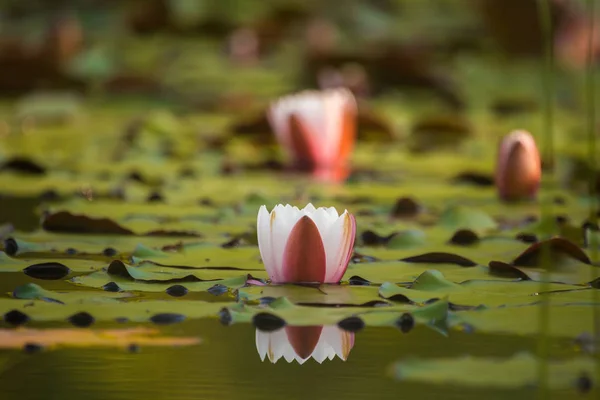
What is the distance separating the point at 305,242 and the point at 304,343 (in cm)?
27

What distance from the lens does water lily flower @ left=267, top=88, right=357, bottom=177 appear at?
10.0ft

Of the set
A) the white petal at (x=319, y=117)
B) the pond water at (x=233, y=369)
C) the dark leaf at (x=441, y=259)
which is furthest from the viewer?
the white petal at (x=319, y=117)

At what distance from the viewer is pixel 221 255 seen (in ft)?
6.35

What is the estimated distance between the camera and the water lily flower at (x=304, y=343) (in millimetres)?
1354

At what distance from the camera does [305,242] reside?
5.39 ft

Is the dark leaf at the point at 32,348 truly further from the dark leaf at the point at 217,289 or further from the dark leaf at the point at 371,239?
the dark leaf at the point at 371,239

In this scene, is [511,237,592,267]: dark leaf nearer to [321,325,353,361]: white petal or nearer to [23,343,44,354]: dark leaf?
[321,325,353,361]: white petal

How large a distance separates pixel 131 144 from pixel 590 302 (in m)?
2.27

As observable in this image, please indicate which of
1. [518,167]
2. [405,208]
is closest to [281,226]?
[405,208]

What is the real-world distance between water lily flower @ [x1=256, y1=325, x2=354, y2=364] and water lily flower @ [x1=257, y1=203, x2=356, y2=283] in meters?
0.21

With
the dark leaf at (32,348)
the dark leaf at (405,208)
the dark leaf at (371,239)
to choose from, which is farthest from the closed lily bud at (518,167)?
the dark leaf at (32,348)

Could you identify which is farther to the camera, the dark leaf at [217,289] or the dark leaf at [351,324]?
the dark leaf at [217,289]

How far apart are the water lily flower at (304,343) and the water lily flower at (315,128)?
5.36 ft

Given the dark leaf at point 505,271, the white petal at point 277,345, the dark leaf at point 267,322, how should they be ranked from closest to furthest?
the white petal at point 277,345
the dark leaf at point 267,322
the dark leaf at point 505,271
